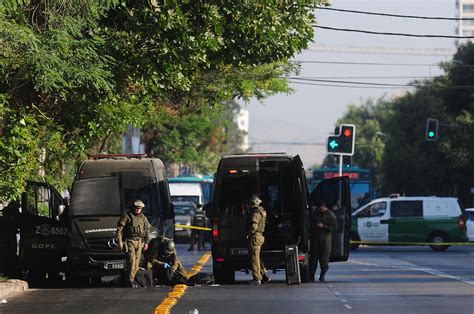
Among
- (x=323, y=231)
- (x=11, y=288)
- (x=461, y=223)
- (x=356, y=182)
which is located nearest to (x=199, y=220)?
(x=461, y=223)

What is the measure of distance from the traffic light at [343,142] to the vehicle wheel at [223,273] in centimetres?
1267

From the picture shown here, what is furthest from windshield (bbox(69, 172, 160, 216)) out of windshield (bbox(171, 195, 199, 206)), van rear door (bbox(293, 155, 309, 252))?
windshield (bbox(171, 195, 199, 206))

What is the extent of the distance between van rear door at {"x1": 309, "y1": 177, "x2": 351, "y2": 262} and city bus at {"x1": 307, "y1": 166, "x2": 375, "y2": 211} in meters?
29.4

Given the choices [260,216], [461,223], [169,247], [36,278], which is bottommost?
[36,278]

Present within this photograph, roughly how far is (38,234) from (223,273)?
4125 millimetres

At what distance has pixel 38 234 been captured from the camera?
89.4ft

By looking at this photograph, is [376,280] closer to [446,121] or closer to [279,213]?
[279,213]

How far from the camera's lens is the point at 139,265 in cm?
2642

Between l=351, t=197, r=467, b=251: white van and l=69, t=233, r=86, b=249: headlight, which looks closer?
l=69, t=233, r=86, b=249: headlight

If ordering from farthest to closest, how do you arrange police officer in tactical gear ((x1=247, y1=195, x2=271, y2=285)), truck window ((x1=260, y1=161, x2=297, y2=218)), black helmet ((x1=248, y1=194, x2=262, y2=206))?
truck window ((x1=260, y1=161, x2=297, y2=218))
police officer in tactical gear ((x1=247, y1=195, x2=271, y2=285))
black helmet ((x1=248, y1=194, x2=262, y2=206))

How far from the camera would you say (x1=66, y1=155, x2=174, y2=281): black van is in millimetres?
26578

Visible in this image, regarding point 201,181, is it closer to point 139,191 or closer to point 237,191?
point 139,191

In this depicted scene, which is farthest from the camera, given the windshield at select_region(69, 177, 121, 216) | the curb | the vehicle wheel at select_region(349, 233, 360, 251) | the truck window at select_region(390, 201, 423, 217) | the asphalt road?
the vehicle wheel at select_region(349, 233, 360, 251)

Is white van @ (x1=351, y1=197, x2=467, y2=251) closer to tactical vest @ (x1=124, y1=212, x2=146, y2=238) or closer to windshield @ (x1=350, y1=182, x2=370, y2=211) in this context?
windshield @ (x1=350, y1=182, x2=370, y2=211)
